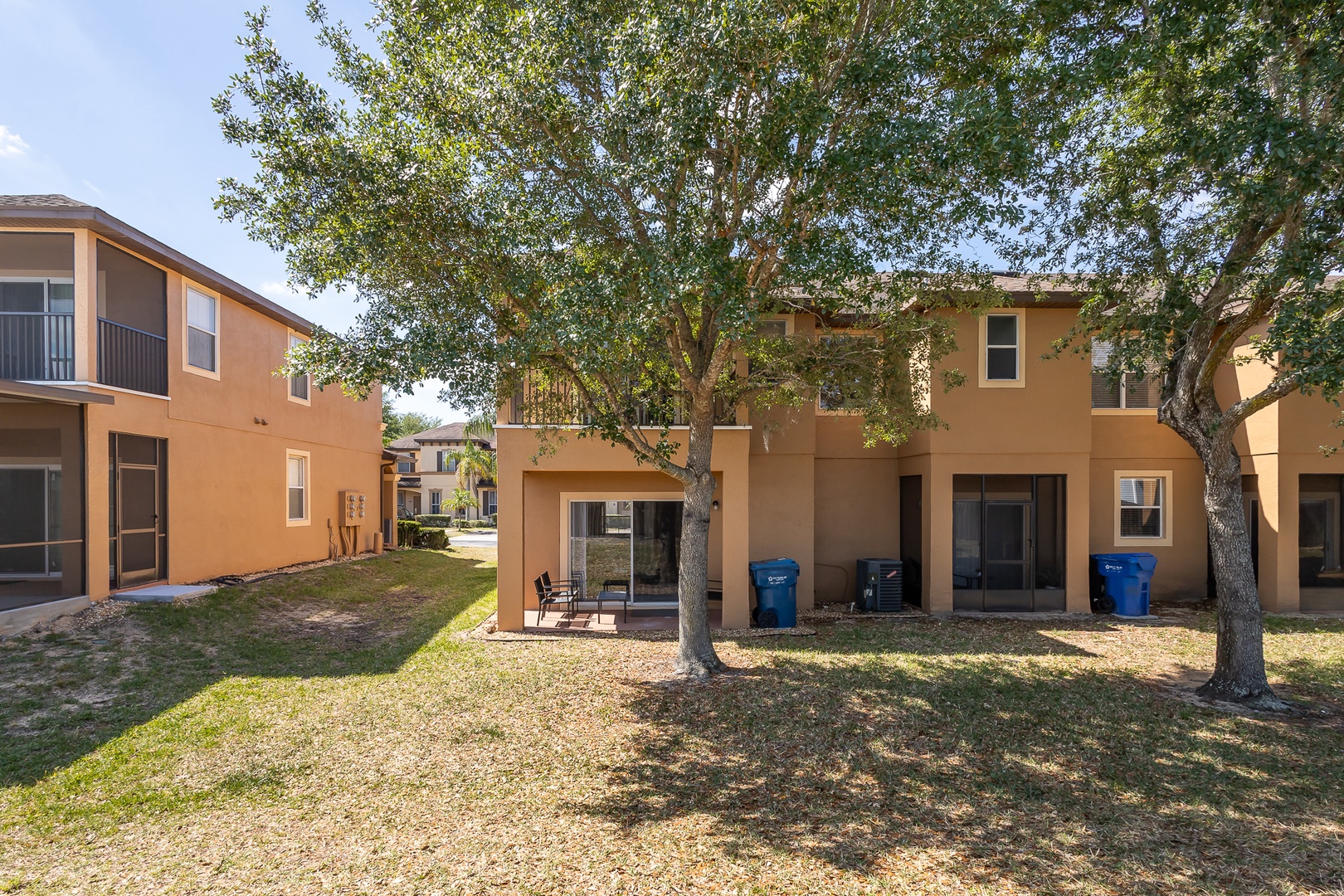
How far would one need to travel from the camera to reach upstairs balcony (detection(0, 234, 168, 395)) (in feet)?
36.6

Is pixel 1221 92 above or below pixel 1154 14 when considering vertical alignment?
below

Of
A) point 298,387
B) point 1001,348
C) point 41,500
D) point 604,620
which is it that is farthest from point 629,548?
point 41,500

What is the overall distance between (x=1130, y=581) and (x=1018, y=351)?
466 centimetres

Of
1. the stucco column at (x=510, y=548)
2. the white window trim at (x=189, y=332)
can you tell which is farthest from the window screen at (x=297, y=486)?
the stucco column at (x=510, y=548)

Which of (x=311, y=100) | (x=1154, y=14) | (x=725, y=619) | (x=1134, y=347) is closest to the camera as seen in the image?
(x=1154, y=14)

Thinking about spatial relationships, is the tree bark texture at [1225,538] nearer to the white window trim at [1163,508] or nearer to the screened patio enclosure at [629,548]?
the white window trim at [1163,508]

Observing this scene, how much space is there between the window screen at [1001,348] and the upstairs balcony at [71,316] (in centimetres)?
1481

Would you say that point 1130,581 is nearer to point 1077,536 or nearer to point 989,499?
point 1077,536

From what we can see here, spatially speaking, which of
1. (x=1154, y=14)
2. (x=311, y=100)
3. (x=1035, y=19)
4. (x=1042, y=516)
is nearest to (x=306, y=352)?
(x=311, y=100)

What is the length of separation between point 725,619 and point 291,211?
27.2 feet

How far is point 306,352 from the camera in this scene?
7543 millimetres

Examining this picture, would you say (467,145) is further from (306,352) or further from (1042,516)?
(1042,516)

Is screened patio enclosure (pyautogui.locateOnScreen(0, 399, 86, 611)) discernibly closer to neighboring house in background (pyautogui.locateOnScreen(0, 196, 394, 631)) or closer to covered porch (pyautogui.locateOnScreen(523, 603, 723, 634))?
neighboring house in background (pyautogui.locateOnScreen(0, 196, 394, 631))

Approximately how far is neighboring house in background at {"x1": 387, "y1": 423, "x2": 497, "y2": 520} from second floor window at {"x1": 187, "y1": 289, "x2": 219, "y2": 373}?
112ft
